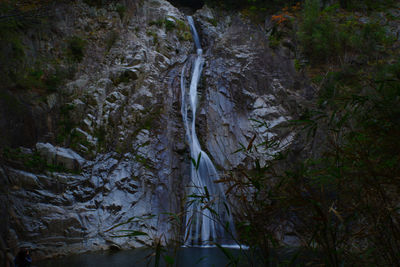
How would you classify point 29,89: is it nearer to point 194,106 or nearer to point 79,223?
point 79,223

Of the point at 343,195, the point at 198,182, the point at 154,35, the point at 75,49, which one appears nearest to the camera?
the point at 343,195

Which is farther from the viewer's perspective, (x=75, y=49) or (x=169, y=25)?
(x=169, y=25)

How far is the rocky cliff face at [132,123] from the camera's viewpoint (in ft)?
28.1

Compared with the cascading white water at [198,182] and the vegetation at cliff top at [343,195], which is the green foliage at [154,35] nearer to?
the cascading white water at [198,182]

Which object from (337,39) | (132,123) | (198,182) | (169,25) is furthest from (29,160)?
(337,39)

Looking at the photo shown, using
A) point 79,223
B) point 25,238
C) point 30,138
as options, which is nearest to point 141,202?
point 79,223

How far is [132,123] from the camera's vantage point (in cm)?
1191

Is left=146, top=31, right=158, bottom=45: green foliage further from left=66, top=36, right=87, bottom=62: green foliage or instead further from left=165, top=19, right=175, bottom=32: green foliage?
left=66, top=36, right=87, bottom=62: green foliage

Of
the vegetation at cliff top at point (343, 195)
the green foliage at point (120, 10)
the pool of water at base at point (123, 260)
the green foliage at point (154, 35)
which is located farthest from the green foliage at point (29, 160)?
the green foliage at point (120, 10)

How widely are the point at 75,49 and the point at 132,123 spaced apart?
445 cm

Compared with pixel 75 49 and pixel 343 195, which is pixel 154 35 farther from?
pixel 343 195

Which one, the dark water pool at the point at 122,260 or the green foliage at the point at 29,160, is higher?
the green foliage at the point at 29,160

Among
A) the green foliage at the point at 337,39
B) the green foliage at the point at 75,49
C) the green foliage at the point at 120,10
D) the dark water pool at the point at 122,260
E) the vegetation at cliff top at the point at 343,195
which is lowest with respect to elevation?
the dark water pool at the point at 122,260

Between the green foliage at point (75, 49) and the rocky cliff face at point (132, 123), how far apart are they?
293 millimetres
